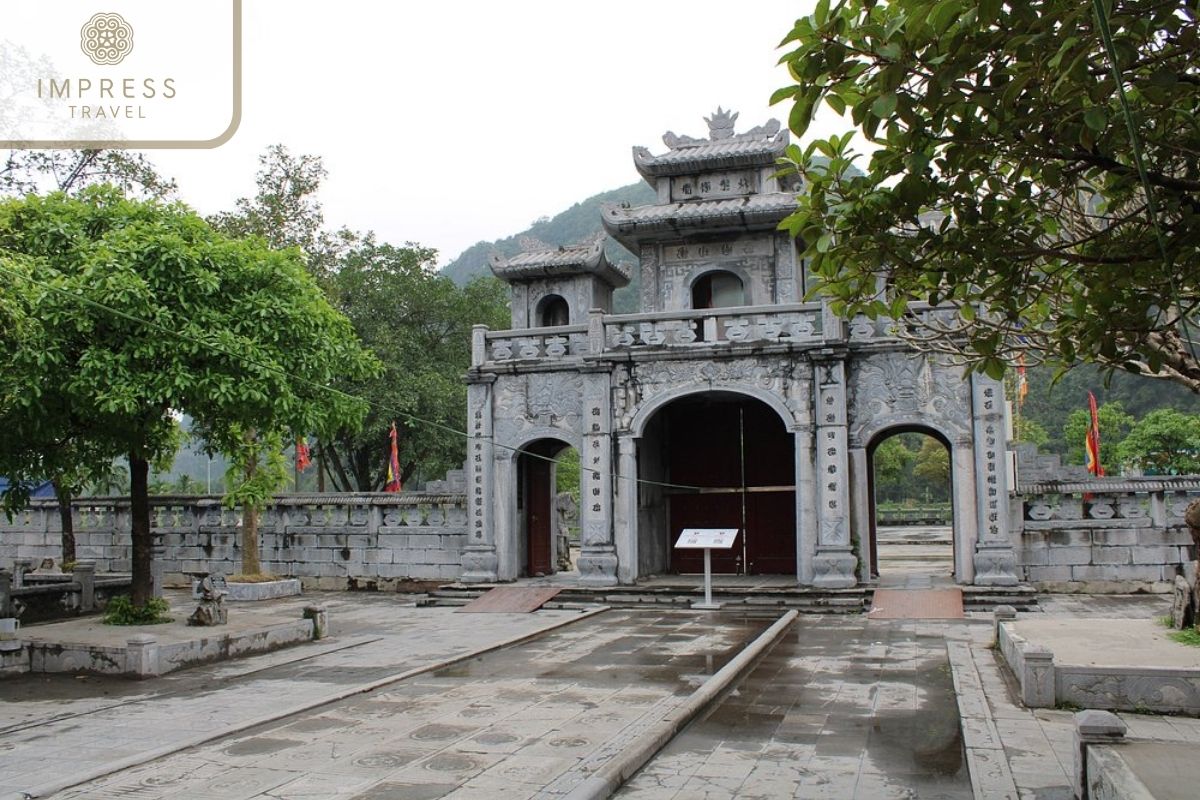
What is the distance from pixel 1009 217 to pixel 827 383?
11012 millimetres

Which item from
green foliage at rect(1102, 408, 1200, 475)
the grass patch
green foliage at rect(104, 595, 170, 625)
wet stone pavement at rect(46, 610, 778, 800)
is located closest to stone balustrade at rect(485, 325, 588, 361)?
wet stone pavement at rect(46, 610, 778, 800)

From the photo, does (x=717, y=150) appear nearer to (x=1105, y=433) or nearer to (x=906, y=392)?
(x=906, y=392)

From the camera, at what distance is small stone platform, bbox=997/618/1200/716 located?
26.4 feet

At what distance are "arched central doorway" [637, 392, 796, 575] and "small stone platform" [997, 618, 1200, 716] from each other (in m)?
9.77

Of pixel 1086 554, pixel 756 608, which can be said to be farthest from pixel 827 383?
pixel 1086 554

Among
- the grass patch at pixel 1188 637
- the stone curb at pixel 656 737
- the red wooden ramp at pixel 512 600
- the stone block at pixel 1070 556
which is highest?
the stone block at pixel 1070 556

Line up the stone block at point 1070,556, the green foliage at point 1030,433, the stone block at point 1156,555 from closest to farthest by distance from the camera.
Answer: the stone block at point 1156,555, the stone block at point 1070,556, the green foliage at point 1030,433

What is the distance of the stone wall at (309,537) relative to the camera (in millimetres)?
19391

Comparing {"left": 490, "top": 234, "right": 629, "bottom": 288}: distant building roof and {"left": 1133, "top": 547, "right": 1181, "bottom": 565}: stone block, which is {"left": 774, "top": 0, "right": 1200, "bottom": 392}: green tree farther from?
{"left": 490, "top": 234, "right": 629, "bottom": 288}: distant building roof

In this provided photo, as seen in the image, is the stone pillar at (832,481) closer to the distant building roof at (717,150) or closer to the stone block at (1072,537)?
the stone block at (1072,537)

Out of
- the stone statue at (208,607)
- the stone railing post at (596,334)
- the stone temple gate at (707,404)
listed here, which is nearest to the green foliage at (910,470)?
the stone temple gate at (707,404)

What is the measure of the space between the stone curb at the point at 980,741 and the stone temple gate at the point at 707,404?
19.7ft

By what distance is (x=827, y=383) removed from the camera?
53.8ft

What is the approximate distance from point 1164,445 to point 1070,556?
2580cm
